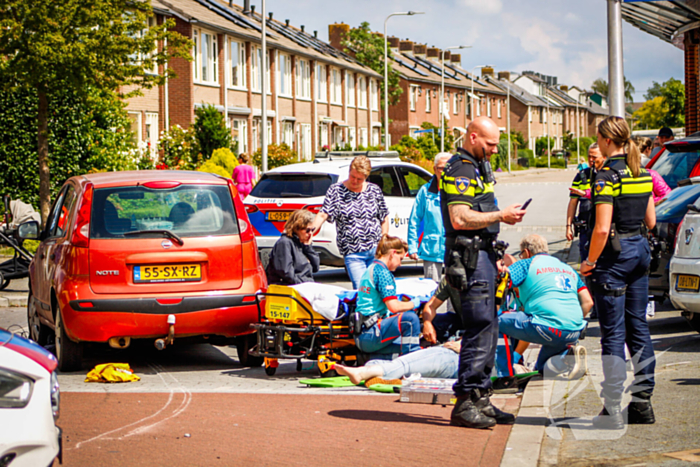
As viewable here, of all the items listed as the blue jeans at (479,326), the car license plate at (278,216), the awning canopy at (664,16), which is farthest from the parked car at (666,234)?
the car license plate at (278,216)

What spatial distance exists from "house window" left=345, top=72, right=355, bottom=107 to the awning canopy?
35.9 metres

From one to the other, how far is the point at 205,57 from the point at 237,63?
3.44 metres

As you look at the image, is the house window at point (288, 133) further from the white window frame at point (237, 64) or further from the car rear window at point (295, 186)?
the car rear window at point (295, 186)

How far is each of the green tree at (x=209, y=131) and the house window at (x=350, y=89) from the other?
26.5 m

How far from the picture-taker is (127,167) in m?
22.7

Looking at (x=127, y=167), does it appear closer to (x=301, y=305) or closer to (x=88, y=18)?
(x=88, y=18)

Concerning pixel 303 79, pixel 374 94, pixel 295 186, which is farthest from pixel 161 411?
pixel 374 94

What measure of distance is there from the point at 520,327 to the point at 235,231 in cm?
266

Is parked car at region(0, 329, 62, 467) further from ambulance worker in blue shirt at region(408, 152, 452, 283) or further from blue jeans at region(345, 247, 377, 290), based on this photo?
ambulance worker in blue shirt at region(408, 152, 452, 283)

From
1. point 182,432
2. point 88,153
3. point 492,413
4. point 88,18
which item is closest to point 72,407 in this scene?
point 182,432

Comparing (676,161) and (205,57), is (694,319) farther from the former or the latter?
(205,57)

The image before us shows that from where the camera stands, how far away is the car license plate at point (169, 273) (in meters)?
7.22

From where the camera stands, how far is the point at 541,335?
6648mm

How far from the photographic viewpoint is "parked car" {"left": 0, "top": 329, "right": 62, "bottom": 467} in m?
3.33
